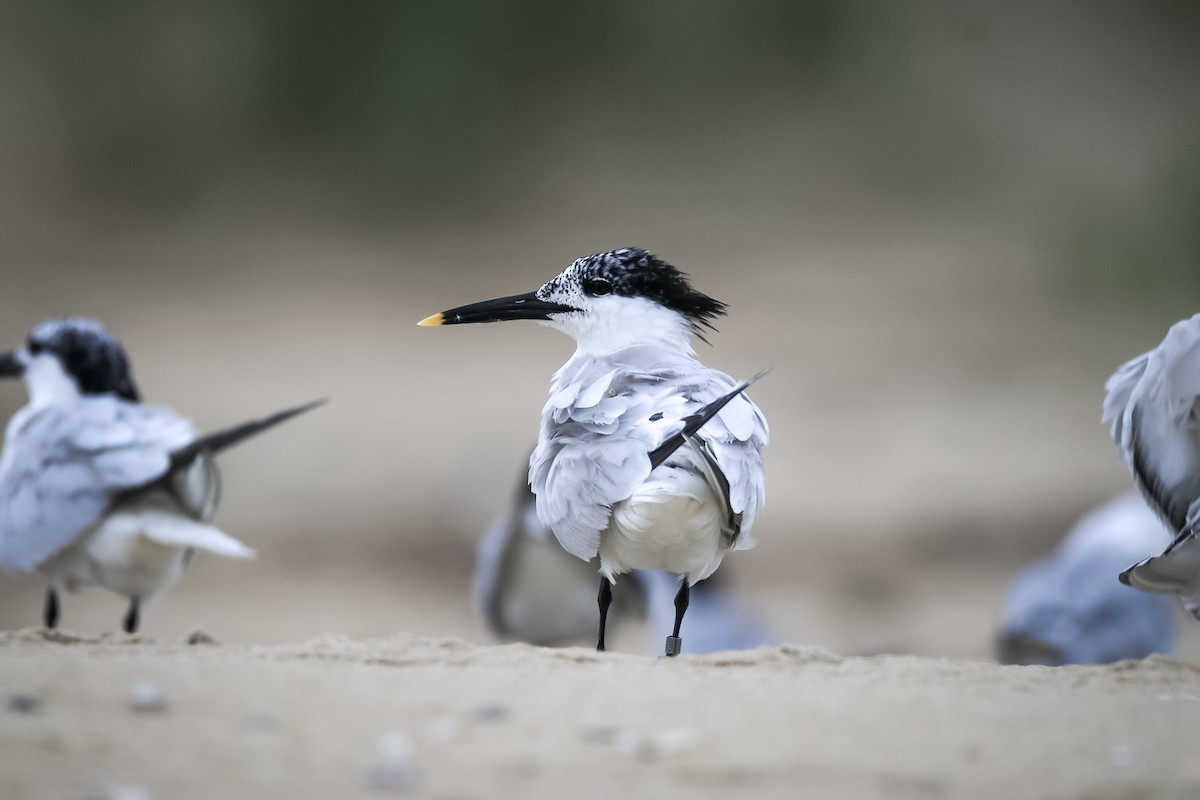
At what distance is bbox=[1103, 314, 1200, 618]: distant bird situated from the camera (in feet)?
10.1

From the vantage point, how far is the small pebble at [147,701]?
2.37 metres

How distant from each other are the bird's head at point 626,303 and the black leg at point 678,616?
67cm

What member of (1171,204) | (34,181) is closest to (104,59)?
(34,181)

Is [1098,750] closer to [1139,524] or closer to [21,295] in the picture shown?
[1139,524]

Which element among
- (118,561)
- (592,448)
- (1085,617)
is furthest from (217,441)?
(1085,617)

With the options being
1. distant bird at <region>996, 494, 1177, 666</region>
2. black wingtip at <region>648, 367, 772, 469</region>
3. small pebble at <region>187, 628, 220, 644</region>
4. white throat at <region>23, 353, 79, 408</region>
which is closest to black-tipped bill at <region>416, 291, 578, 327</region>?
black wingtip at <region>648, 367, 772, 469</region>

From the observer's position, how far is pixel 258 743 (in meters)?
2.23

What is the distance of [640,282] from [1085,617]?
2155mm

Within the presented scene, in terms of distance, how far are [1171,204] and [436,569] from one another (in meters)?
7.70

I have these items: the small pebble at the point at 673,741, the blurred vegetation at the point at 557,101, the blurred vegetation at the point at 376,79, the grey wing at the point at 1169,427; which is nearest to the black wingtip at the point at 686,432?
the grey wing at the point at 1169,427

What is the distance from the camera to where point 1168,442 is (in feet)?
10.9

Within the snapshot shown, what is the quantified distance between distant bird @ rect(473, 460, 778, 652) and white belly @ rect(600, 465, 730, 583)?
6.70 feet

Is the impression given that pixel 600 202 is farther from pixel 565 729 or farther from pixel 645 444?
pixel 565 729

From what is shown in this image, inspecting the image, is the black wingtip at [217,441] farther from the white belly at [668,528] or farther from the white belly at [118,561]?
the white belly at [668,528]
